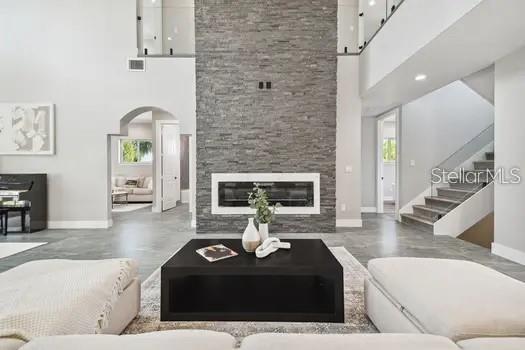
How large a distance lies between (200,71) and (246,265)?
424cm

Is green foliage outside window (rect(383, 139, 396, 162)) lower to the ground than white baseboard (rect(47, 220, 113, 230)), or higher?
higher

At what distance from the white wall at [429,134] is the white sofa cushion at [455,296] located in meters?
5.27

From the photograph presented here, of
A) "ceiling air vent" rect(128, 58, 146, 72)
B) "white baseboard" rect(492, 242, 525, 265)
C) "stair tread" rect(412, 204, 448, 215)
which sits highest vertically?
"ceiling air vent" rect(128, 58, 146, 72)

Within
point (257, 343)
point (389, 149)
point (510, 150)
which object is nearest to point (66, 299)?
point (257, 343)

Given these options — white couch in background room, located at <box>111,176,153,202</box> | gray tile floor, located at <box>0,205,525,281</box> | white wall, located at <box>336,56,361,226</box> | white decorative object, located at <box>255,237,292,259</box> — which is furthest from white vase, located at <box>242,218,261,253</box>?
white couch in background room, located at <box>111,176,153,202</box>

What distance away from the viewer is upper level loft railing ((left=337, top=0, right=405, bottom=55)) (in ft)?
18.1

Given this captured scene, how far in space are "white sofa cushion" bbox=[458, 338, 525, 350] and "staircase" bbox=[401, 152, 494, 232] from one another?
4951 mm

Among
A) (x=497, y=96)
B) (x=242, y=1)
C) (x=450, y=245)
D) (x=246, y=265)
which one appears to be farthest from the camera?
(x=242, y=1)

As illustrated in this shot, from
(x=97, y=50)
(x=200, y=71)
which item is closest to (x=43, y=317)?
(x=200, y=71)

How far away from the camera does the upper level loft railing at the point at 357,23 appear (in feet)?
18.1

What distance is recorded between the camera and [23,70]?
6.26m

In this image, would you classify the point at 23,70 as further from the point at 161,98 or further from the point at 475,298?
the point at 475,298

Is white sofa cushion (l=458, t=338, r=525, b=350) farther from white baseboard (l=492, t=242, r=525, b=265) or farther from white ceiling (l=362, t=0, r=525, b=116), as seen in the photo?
white baseboard (l=492, t=242, r=525, b=265)

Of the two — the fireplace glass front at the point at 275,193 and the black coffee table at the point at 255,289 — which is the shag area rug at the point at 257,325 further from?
the fireplace glass front at the point at 275,193
